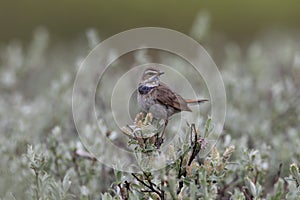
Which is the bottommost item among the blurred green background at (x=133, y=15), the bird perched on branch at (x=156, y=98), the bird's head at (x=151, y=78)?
the bird perched on branch at (x=156, y=98)

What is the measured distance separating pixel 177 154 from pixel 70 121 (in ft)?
7.22

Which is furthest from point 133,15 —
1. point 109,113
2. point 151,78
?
point 151,78

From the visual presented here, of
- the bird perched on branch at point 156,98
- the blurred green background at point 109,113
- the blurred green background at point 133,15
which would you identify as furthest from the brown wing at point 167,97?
the blurred green background at point 133,15

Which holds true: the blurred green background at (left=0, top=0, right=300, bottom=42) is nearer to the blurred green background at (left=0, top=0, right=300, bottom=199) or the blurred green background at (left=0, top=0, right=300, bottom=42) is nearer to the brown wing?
the blurred green background at (left=0, top=0, right=300, bottom=199)

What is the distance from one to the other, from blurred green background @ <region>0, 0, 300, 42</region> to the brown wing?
743cm

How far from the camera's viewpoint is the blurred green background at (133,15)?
10.4 meters

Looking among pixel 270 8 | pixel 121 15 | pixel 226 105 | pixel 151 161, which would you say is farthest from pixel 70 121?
pixel 270 8

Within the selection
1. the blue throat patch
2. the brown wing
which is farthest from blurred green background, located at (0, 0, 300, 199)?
the blue throat patch

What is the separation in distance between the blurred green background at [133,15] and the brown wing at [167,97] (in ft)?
24.4

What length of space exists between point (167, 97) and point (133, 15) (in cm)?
819

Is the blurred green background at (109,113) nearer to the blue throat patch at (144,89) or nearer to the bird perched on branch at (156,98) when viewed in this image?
the bird perched on branch at (156,98)

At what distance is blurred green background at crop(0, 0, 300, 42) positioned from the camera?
34.0 ft

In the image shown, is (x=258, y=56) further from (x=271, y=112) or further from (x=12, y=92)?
(x=12, y=92)

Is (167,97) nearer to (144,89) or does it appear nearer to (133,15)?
(144,89)
